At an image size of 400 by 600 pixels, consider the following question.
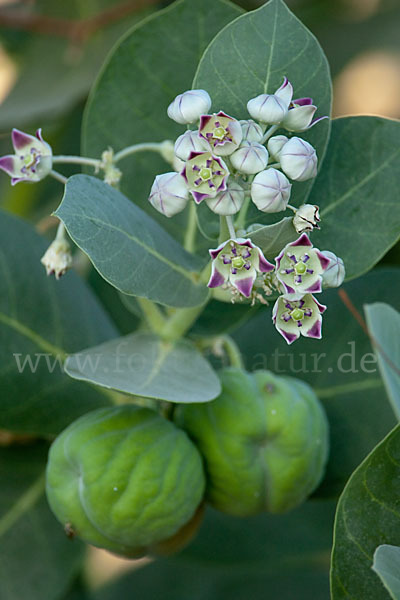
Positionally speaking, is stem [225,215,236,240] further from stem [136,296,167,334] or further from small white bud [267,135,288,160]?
stem [136,296,167,334]

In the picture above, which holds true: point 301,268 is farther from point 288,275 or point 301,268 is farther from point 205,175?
point 205,175

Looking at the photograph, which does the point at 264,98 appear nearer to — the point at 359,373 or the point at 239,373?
the point at 239,373

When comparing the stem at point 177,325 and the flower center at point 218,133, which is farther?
the stem at point 177,325

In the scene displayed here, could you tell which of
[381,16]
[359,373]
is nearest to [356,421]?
[359,373]

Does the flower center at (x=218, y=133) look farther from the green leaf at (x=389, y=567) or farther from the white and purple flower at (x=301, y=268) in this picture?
the green leaf at (x=389, y=567)

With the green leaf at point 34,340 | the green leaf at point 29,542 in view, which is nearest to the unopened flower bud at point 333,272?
the green leaf at point 34,340

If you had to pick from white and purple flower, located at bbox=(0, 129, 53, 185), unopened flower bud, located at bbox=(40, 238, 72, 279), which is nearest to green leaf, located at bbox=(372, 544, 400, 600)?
unopened flower bud, located at bbox=(40, 238, 72, 279)
